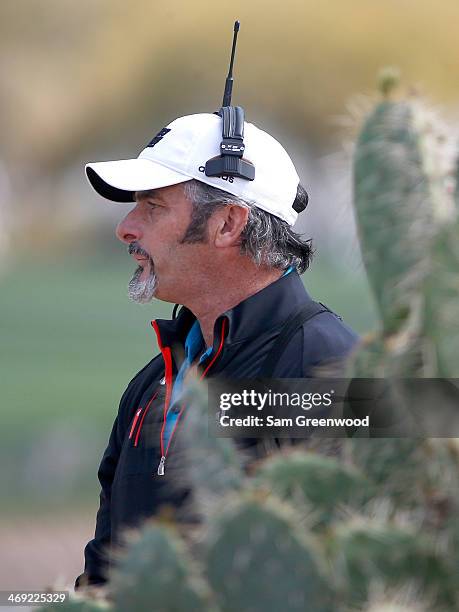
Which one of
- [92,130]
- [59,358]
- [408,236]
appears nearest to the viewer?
[408,236]

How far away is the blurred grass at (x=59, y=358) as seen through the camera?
5.85m

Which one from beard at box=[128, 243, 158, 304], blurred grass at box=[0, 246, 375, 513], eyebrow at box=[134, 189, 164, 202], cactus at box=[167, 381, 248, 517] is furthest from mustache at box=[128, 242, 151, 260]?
blurred grass at box=[0, 246, 375, 513]

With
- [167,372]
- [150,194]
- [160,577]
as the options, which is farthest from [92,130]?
[160,577]

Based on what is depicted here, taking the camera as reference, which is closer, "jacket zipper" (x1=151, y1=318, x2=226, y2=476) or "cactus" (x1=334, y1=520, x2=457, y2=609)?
"cactus" (x1=334, y1=520, x2=457, y2=609)

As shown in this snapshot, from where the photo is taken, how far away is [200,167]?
2.35 meters

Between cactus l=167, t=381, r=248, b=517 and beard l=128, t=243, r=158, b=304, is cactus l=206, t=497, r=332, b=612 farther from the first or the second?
beard l=128, t=243, r=158, b=304

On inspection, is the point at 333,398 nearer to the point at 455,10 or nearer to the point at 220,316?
the point at 220,316

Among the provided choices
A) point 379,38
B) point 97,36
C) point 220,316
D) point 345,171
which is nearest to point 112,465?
point 220,316

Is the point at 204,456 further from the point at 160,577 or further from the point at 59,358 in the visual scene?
the point at 59,358

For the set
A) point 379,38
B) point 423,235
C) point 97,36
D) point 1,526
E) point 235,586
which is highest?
point 97,36

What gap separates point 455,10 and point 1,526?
12.4 feet

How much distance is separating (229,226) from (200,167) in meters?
0.15

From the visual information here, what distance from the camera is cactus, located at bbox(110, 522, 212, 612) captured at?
0.85 m

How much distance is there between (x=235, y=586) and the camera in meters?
0.85
